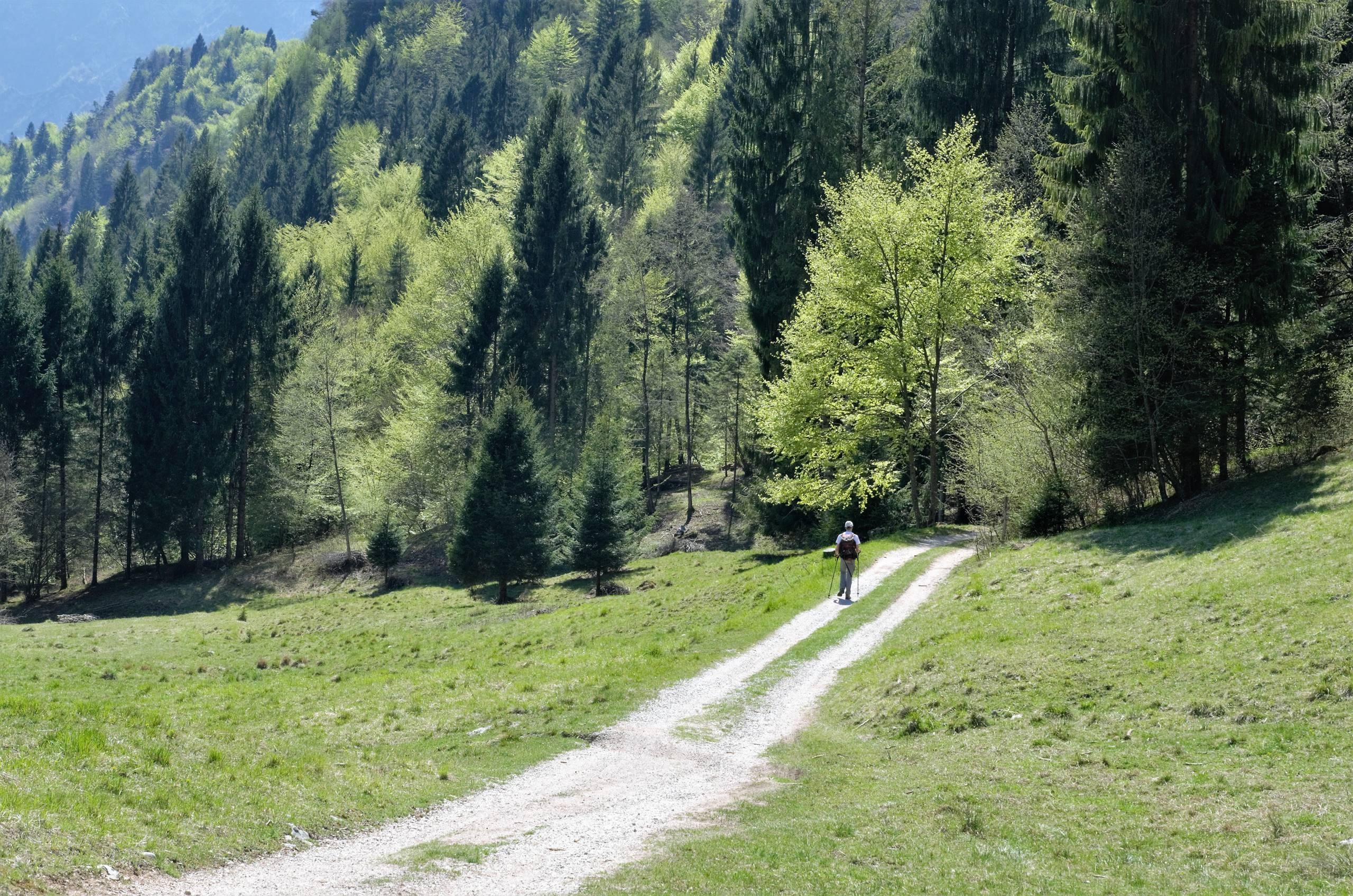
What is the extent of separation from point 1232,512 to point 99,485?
61451mm


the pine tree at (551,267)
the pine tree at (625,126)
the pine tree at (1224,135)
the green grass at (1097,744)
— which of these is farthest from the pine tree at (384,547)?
the pine tree at (625,126)

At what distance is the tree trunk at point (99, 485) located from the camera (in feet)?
204

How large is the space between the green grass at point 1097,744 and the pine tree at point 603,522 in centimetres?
2101

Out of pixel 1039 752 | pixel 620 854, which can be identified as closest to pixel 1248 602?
pixel 1039 752

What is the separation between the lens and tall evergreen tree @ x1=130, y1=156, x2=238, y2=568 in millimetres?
62469

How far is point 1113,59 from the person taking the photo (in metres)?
30.2

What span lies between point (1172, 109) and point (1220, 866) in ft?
85.3

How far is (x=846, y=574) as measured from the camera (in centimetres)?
2644

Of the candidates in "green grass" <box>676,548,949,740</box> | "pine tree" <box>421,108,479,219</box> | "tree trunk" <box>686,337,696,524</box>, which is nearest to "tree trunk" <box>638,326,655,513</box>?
"tree trunk" <box>686,337,696,524</box>

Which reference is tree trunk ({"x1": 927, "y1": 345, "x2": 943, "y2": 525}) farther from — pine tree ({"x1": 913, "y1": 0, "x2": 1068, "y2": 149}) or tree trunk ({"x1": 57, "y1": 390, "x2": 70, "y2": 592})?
tree trunk ({"x1": 57, "y1": 390, "x2": 70, "y2": 592})

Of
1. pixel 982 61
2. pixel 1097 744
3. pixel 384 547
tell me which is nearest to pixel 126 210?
pixel 384 547

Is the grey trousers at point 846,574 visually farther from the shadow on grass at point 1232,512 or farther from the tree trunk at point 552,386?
the tree trunk at point 552,386

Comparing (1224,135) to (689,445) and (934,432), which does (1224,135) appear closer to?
(934,432)

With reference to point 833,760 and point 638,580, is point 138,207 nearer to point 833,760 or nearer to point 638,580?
point 638,580
